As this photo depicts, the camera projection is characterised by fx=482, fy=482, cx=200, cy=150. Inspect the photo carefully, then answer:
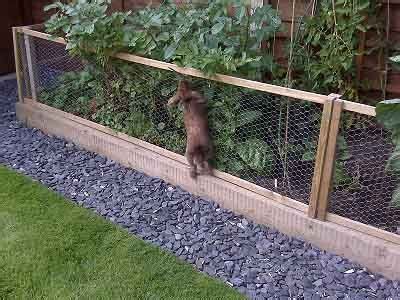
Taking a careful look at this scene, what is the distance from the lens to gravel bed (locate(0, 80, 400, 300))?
2.39 meters

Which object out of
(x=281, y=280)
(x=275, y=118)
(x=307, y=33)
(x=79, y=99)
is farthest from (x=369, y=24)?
(x=79, y=99)

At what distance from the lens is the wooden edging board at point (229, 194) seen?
2451mm

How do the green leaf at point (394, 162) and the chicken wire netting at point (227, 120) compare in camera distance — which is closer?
the green leaf at point (394, 162)

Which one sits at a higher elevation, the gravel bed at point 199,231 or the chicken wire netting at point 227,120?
the chicken wire netting at point 227,120

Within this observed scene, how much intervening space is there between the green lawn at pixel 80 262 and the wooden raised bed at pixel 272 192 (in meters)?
0.59

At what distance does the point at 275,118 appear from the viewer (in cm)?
283

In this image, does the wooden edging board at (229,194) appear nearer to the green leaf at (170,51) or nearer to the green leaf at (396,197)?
the green leaf at (396,197)

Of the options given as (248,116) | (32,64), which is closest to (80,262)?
(248,116)

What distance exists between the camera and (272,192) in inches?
110

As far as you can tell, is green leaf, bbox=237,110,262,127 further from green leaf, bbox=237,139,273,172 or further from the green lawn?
the green lawn

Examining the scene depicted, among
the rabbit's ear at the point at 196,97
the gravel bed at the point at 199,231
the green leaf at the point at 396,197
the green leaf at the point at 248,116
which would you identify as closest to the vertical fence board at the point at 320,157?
the gravel bed at the point at 199,231

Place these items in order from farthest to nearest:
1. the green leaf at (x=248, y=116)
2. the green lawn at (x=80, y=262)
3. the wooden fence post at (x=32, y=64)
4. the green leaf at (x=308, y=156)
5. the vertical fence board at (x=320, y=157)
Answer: the wooden fence post at (x=32, y=64)
the green leaf at (x=248, y=116)
the green leaf at (x=308, y=156)
the vertical fence board at (x=320, y=157)
the green lawn at (x=80, y=262)

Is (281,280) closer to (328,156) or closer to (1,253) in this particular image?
(328,156)

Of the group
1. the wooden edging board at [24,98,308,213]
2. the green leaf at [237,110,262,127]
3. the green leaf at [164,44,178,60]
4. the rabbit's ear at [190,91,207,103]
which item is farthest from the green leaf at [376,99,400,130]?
the green leaf at [164,44,178,60]
